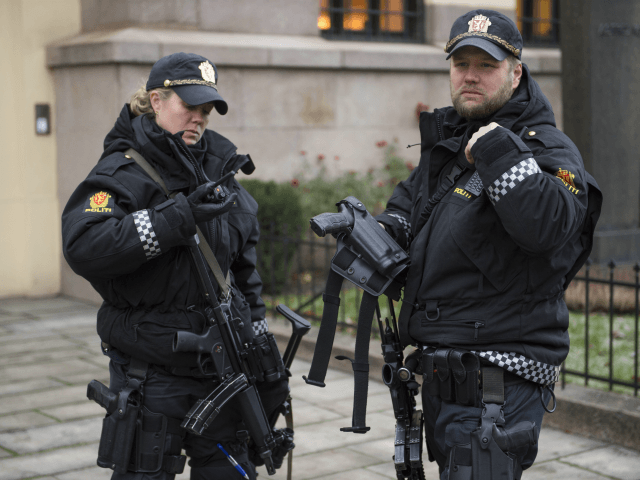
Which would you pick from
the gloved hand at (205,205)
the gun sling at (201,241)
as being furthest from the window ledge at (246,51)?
the gloved hand at (205,205)

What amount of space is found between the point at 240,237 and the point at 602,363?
3578 millimetres

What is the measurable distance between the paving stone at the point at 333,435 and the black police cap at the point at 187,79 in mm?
2452

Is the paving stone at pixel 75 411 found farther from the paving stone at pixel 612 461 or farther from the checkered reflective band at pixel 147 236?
the paving stone at pixel 612 461

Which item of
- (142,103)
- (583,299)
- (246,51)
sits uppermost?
(246,51)

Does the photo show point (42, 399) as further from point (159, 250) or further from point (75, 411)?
point (159, 250)

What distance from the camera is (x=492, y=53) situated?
2.70 meters

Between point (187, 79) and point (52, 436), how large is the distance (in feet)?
9.26

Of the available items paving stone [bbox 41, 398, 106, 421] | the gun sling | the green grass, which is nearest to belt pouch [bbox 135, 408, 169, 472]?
the gun sling

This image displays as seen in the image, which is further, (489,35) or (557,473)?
(557,473)

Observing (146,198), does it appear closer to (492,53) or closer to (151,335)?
(151,335)

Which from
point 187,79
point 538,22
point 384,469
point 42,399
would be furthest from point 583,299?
point 538,22

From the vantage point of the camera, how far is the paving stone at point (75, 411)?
5.41 m

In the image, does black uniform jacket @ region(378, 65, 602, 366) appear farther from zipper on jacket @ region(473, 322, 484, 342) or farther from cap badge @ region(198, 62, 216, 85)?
cap badge @ region(198, 62, 216, 85)

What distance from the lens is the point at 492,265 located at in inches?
104
